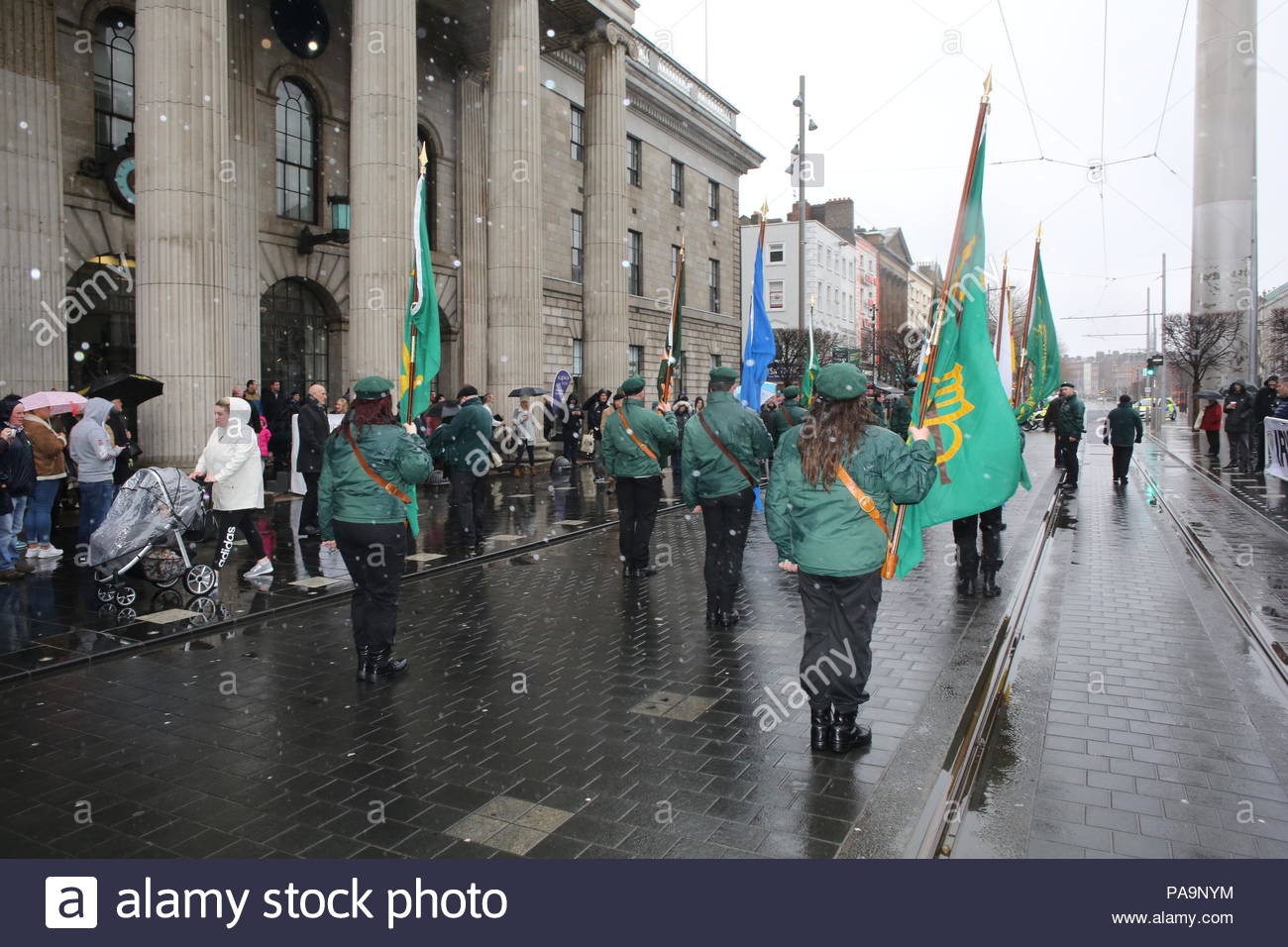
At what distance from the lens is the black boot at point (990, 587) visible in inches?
328

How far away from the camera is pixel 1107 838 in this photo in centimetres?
367

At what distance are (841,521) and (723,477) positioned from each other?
2941 mm

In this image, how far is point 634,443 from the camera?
919 cm

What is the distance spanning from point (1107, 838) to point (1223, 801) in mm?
745

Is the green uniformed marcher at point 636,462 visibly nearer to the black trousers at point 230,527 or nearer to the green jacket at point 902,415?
the black trousers at point 230,527

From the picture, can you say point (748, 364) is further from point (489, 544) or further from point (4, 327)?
point (4, 327)

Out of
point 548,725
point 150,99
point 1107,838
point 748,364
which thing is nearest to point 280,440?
point 150,99

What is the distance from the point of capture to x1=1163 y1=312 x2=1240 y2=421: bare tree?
29.9 metres

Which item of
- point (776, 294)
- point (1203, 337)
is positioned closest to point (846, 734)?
point (1203, 337)

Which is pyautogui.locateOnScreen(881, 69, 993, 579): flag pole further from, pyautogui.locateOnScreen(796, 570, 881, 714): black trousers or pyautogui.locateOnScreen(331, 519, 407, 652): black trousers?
Result: pyautogui.locateOnScreen(331, 519, 407, 652): black trousers

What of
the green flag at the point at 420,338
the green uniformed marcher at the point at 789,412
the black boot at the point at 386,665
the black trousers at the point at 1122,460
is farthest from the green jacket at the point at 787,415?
the black trousers at the point at 1122,460

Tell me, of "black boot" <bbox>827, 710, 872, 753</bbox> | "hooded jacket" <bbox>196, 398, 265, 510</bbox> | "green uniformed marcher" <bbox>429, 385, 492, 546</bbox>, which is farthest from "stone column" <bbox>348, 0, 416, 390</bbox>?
"black boot" <bbox>827, 710, 872, 753</bbox>

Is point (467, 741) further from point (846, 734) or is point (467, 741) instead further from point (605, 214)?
point (605, 214)

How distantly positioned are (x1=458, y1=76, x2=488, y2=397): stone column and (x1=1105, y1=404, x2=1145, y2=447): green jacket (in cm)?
1500
